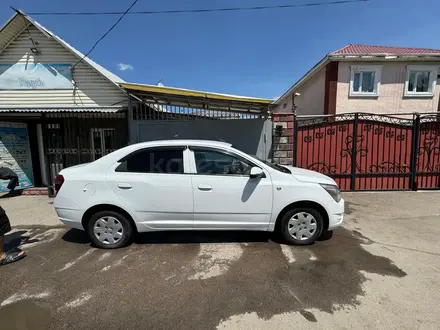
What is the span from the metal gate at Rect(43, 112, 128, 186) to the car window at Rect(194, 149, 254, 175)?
4772 millimetres

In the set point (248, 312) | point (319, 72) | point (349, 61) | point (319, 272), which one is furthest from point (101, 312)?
point (319, 72)

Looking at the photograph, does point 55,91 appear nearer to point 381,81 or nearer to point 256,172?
point 256,172

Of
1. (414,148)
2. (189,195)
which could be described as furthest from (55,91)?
(414,148)

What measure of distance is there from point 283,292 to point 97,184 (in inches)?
116

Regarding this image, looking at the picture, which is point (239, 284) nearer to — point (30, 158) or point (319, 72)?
point (30, 158)

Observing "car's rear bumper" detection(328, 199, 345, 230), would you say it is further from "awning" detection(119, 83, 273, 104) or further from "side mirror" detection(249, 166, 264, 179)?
"awning" detection(119, 83, 273, 104)

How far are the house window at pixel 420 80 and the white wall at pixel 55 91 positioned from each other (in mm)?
13866

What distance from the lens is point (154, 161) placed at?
3682 millimetres

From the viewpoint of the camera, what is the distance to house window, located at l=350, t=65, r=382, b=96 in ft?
40.1

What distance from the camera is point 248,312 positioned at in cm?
238

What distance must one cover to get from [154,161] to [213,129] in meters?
3.42

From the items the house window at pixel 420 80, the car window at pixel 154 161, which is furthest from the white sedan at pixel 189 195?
the house window at pixel 420 80

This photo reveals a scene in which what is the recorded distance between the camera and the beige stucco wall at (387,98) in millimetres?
12227

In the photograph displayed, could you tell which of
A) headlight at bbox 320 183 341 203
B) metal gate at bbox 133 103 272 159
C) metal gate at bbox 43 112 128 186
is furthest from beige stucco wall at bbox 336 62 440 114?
metal gate at bbox 43 112 128 186
